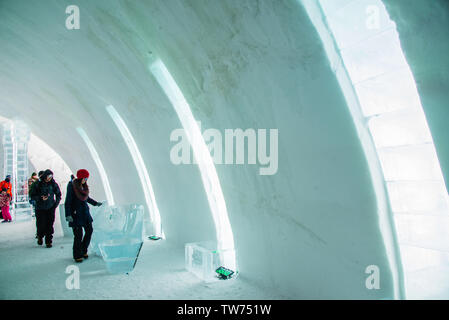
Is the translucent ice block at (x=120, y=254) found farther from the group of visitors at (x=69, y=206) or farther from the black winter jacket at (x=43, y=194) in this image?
the black winter jacket at (x=43, y=194)

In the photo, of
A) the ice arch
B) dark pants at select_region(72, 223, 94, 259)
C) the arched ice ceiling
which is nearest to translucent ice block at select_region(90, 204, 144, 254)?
dark pants at select_region(72, 223, 94, 259)

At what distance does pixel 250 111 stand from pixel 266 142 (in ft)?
1.60

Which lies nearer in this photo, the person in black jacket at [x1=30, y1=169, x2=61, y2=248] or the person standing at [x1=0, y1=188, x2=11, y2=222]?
the person in black jacket at [x1=30, y1=169, x2=61, y2=248]

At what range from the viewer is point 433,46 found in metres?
2.28

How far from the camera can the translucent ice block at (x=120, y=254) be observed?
19.6 ft

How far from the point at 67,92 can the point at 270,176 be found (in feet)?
28.4

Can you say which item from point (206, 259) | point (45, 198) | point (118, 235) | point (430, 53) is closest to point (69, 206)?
point (118, 235)

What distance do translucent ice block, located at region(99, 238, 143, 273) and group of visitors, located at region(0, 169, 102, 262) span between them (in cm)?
118

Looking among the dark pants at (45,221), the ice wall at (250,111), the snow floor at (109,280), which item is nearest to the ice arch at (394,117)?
the ice wall at (250,111)

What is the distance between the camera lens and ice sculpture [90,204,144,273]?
6.04m

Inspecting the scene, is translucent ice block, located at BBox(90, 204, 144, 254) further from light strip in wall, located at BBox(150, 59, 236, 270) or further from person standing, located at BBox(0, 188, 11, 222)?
person standing, located at BBox(0, 188, 11, 222)

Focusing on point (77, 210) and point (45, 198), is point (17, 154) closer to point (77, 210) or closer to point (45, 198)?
point (45, 198)

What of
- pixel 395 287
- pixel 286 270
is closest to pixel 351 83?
pixel 395 287

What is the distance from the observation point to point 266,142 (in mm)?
4305
